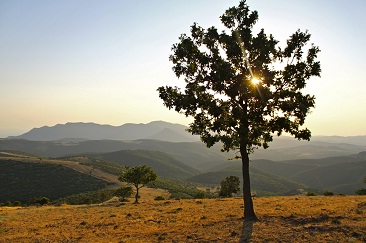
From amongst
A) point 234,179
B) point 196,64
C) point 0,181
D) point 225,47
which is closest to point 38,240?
point 196,64

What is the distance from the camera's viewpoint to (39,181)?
394 feet

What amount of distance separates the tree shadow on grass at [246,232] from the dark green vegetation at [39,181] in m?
93.8

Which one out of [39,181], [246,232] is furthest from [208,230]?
[39,181]

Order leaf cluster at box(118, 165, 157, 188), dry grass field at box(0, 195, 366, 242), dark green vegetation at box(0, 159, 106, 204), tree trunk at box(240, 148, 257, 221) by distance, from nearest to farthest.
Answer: dry grass field at box(0, 195, 366, 242), tree trunk at box(240, 148, 257, 221), leaf cluster at box(118, 165, 157, 188), dark green vegetation at box(0, 159, 106, 204)

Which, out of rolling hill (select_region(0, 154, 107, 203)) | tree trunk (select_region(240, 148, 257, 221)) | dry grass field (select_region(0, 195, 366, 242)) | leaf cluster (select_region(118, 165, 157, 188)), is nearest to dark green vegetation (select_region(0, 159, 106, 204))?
rolling hill (select_region(0, 154, 107, 203))

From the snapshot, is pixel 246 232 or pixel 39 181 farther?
pixel 39 181

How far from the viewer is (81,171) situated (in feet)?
481

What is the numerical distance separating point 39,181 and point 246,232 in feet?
401

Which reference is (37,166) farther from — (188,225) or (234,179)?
(188,225)

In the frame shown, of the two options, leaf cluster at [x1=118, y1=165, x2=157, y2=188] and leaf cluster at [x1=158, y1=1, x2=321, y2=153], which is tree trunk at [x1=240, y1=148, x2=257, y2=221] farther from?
leaf cluster at [x1=118, y1=165, x2=157, y2=188]

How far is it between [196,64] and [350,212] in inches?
793

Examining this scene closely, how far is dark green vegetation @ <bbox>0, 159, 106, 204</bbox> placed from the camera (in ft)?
344

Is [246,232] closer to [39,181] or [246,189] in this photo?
[246,189]

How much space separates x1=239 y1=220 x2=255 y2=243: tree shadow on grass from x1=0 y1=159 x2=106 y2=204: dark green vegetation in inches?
3693
